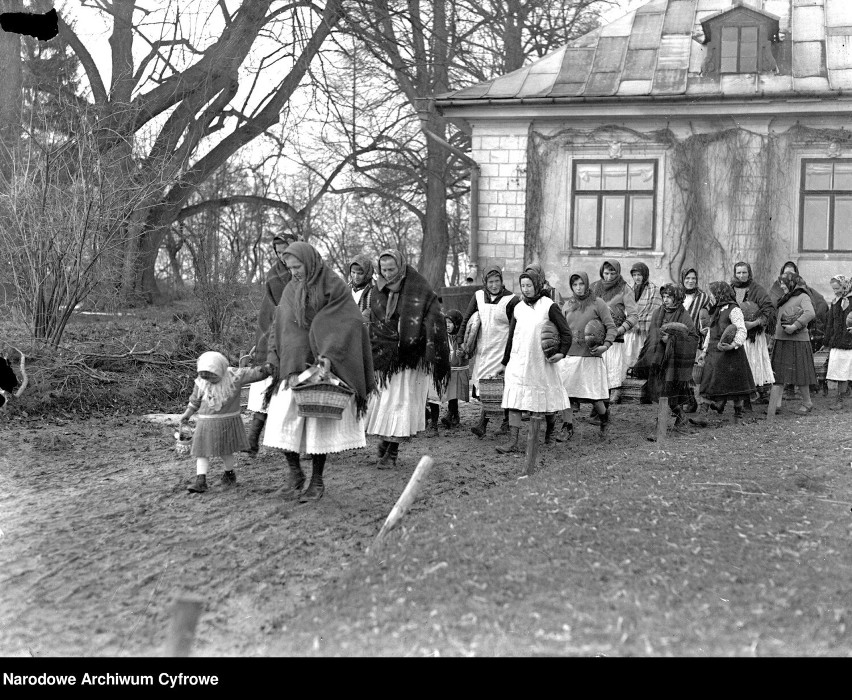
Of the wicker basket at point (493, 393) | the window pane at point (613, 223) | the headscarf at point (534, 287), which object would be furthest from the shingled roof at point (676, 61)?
the headscarf at point (534, 287)

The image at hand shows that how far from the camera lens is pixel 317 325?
7191mm

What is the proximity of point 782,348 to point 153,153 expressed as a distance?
→ 9.06m

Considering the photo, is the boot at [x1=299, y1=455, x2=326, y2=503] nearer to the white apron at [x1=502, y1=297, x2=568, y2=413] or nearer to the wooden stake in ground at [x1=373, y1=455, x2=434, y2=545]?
the wooden stake in ground at [x1=373, y1=455, x2=434, y2=545]

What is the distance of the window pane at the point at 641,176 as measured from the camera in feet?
59.3

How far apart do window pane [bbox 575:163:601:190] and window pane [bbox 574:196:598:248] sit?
0.69ft

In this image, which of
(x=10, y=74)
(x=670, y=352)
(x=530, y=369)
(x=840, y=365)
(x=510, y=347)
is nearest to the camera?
(x=530, y=369)

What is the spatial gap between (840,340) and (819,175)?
18.3 feet

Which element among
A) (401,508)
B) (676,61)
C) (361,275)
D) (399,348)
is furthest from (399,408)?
(676,61)

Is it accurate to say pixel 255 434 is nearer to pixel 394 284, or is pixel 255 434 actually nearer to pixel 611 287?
pixel 394 284

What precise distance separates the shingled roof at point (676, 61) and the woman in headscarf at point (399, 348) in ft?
31.3

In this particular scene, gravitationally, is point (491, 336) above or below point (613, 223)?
below

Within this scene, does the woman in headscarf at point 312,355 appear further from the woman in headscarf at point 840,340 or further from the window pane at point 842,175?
the window pane at point 842,175

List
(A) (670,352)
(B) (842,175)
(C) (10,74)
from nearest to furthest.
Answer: (A) (670,352) < (C) (10,74) < (B) (842,175)

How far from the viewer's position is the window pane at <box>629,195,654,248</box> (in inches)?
713
